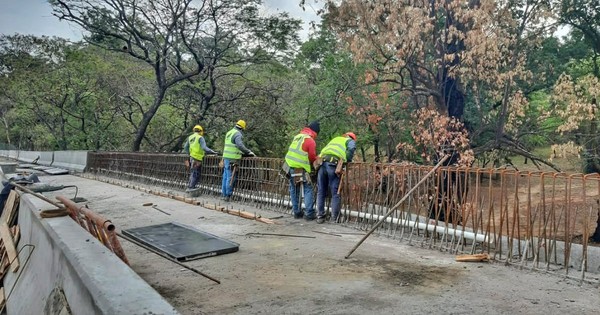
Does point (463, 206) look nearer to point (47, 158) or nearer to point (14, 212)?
point (14, 212)

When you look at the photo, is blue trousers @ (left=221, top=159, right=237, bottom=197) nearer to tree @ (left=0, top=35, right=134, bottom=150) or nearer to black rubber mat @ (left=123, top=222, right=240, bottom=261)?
black rubber mat @ (left=123, top=222, right=240, bottom=261)

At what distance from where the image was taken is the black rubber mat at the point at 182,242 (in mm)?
5719

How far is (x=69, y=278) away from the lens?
3.50 metres

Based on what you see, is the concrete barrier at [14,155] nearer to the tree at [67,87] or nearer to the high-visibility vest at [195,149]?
the tree at [67,87]

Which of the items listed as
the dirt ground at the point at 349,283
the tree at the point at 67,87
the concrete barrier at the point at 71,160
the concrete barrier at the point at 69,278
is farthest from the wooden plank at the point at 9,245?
the tree at the point at 67,87

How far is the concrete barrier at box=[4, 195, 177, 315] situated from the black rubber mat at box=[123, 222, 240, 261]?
1230 mm

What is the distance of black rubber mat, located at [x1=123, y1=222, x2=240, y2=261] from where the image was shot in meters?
5.72

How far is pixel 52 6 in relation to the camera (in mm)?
17516

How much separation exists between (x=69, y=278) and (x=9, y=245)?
3635 mm

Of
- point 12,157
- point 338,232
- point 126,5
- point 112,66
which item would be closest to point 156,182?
point 126,5

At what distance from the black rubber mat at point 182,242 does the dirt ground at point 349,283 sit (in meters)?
0.14

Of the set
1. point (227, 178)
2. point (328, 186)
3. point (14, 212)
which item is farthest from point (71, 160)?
point (328, 186)

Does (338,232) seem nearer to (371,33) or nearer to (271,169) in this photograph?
(271,169)

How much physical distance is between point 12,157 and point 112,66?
45.7 ft
